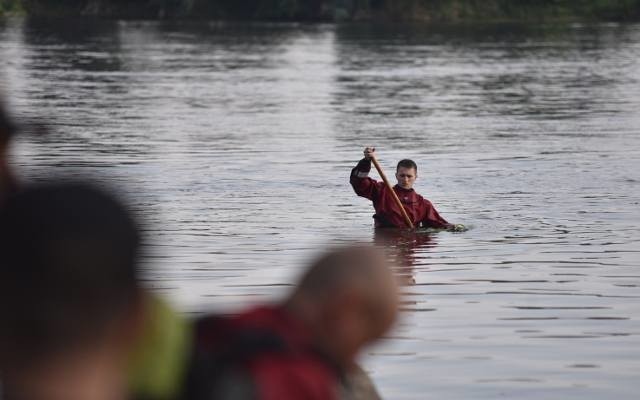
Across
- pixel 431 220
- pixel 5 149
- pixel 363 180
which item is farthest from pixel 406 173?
pixel 5 149

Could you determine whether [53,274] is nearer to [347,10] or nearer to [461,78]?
[461,78]

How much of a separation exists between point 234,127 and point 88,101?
7428mm

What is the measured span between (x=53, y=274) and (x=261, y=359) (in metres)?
0.48

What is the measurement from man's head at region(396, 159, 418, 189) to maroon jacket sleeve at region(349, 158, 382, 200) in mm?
336

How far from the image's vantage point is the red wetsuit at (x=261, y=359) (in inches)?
95.2

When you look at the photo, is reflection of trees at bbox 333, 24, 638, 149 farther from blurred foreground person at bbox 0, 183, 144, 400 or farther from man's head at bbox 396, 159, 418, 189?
blurred foreground person at bbox 0, 183, 144, 400

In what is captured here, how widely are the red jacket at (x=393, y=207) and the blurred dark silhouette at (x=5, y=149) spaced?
13313mm

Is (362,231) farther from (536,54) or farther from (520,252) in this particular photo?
(536,54)


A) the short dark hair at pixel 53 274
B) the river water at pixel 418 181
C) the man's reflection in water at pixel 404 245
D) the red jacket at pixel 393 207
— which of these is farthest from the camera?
the red jacket at pixel 393 207

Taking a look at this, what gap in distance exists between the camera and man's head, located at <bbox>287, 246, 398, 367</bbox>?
101 inches

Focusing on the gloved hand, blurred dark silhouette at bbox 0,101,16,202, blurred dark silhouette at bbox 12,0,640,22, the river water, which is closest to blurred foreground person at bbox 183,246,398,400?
blurred dark silhouette at bbox 0,101,16,202

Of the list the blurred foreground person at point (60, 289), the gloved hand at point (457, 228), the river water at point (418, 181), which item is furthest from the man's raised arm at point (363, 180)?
the blurred foreground person at point (60, 289)

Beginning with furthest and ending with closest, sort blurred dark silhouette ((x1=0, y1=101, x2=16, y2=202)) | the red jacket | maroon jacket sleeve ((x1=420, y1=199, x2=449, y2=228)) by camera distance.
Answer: maroon jacket sleeve ((x1=420, y1=199, x2=449, y2=228)), the red jacket, blurred dark silhouette ((x1=0, y1=101, x2=16, y2=202))

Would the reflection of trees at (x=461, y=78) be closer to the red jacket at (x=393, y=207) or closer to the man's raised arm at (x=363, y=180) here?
the red jacket at (x=393, y=207)
